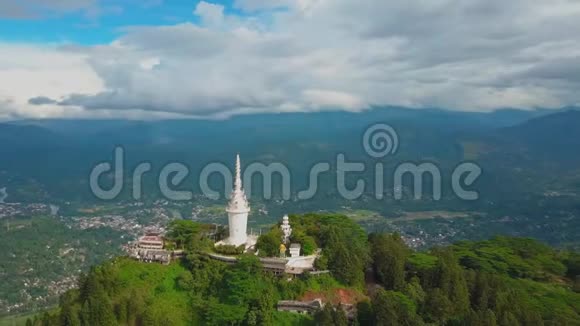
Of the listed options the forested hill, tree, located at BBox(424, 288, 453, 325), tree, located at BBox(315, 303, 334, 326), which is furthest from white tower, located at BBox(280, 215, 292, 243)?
tree, located at BBox(424, 288, 453, 325)

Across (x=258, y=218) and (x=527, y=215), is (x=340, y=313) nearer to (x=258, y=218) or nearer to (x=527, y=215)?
(x=258, y=218)

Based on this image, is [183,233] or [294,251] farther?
[183,233]

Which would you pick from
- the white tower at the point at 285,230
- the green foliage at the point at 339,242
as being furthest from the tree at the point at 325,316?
the white tower at the point at 285,230

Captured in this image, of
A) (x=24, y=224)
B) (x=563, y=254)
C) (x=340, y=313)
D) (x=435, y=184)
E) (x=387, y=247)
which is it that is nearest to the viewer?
(x=340, y=313)

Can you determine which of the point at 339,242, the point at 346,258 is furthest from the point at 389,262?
the point at 339,242

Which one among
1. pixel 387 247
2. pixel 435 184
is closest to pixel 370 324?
pixel 387 247

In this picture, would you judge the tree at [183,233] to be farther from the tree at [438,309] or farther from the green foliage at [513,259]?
the green foliage at [513,259]

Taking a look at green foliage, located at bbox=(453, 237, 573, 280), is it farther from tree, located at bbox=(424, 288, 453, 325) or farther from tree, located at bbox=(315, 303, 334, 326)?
tree, located at bbox=(315, 303, 334, 326)

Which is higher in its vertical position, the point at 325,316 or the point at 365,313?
the point at 325,316

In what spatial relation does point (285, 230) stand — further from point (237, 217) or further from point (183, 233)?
point (183, 233)
